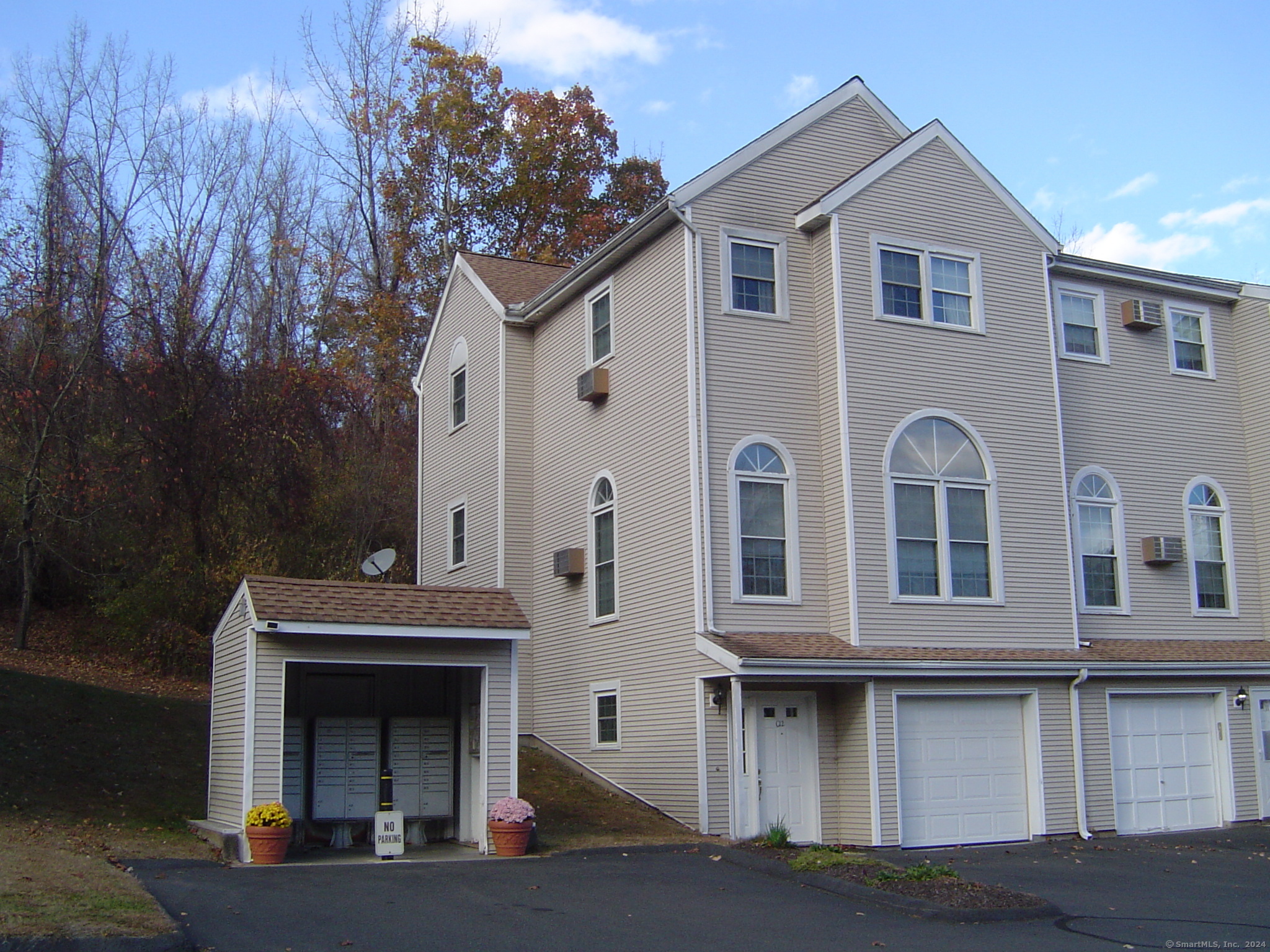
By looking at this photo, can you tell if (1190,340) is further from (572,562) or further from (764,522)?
(572,562)

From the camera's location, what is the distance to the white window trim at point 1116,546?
1958cm

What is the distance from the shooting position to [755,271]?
59.1 ft

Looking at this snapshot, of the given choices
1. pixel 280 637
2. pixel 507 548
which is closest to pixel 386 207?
pixel 507 548

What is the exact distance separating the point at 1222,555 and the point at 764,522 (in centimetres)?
953

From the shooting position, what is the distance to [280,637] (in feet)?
48.0

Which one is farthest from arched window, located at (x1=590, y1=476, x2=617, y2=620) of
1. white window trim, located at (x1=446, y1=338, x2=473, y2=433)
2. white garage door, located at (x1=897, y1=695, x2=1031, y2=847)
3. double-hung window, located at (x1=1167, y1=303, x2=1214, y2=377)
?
double-hung window, located at (x1=1167, y1=303, x2=1214, y2=377)

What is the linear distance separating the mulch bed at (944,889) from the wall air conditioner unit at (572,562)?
25.3 ft

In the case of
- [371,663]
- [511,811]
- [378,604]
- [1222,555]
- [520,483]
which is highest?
[520,483]

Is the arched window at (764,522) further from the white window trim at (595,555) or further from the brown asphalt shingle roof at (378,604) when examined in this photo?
the brown asphalt shingle roof at (378,604)

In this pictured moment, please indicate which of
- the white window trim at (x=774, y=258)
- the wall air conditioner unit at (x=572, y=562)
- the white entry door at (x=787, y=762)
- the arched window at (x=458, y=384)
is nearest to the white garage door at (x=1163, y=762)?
the white entry door at (x=787, y=762)

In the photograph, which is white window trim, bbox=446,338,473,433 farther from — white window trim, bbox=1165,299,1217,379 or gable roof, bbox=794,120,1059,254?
white window trim, bbox=1165,299,1217,379

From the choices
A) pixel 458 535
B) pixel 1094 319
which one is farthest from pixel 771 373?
pixel 458 535

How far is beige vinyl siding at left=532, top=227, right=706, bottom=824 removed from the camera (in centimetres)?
1703

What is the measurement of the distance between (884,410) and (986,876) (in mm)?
6768
